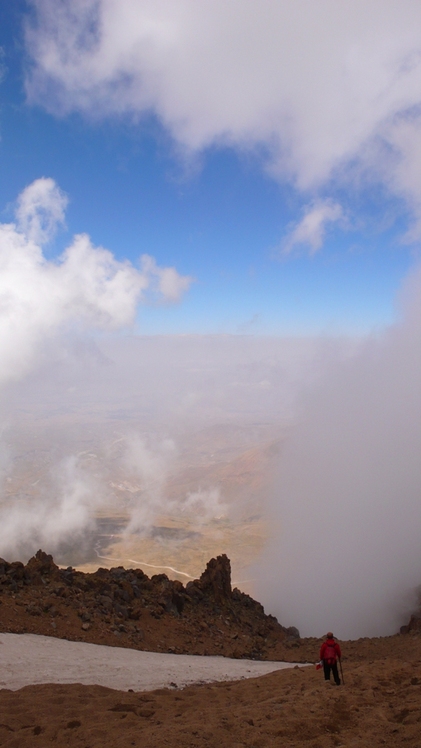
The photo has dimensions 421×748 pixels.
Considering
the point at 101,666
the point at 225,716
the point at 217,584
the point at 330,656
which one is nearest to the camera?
the point at 225,716

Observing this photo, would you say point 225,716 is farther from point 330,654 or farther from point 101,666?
point 101,666

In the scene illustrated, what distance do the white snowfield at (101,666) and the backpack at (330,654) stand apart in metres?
5.88

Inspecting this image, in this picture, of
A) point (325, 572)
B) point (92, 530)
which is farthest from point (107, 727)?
point (92, 530)

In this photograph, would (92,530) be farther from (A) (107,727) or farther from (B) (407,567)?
(A) (107,727)

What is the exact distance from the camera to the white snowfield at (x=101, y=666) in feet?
50.7

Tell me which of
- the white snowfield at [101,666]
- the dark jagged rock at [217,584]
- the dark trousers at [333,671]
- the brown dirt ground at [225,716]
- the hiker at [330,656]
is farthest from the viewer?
the dark jagged rock at [217,584]

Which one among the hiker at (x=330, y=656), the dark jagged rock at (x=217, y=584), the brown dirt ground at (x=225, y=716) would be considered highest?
the dark jagged rock at (x=217, y=584)

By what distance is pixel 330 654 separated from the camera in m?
14.6

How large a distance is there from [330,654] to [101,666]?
9404 millimetres

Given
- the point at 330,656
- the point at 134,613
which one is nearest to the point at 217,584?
the point at 134,613

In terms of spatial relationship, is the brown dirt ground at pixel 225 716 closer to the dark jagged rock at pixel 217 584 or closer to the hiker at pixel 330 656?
the hiker at pixel 330 656

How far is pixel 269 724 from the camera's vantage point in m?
10.3

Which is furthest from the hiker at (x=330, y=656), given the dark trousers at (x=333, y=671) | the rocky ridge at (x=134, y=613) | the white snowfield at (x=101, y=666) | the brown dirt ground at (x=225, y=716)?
the rocky ridge at (x=134, y=613)

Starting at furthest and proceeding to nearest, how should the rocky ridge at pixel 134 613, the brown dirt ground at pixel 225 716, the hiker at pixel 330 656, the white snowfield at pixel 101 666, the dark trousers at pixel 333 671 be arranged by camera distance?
the rocky ridge at pixel 134 613 < the white snowfield at pixel 101 666 < the hiker at pixel 330 656 < the dark trousers at pixel 333 671 < the brown dirt ground at pixel 225 716
